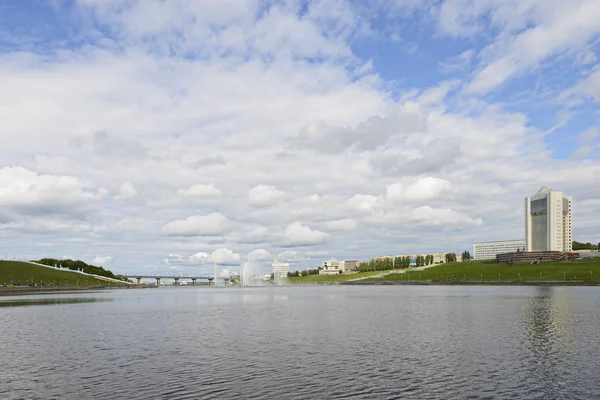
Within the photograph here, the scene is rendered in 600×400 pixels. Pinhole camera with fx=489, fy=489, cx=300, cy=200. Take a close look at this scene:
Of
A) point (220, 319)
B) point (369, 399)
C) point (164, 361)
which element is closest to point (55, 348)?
point (164, 361)

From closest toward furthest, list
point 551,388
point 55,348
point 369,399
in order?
point 369,399
point 551,388
point 55,348

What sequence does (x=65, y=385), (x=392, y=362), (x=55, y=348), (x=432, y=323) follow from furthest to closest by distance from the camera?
(x=432, y=323) < (x=55, y=348) < (x=392, y=362) < (x=65, y=385)

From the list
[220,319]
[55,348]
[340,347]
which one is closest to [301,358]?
[340,347]

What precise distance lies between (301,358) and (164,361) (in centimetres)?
1350

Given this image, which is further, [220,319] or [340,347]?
[220,319]

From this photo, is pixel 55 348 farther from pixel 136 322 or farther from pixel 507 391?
pixel 507 391

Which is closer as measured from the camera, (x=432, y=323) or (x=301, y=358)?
(x=301, y=358)

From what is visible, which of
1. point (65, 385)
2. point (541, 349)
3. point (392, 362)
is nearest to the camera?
point (65, 385)

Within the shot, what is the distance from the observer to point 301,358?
48625mm

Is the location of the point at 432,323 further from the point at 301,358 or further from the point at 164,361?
the point at 164,361

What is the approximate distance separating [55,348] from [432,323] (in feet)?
173

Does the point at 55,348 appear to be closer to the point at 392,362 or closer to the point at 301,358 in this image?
the point at 301,358

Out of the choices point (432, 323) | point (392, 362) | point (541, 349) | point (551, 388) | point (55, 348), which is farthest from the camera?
point (432, 323)

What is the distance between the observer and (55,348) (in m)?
57.5
